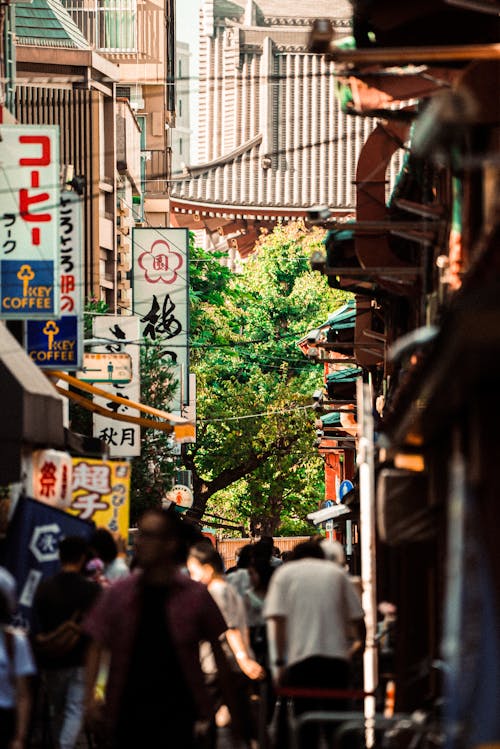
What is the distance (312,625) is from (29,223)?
10.6 m

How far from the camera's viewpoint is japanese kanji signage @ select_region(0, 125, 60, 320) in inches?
774

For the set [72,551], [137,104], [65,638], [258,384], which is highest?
[137,104]

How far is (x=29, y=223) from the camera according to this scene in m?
19.7

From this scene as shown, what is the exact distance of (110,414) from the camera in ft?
77.2

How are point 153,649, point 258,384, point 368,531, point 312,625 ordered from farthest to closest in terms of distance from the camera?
point 258,384 → point 368,531 → point 312,625 → point 153,649

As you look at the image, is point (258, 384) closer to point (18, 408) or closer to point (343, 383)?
point (343, 383)

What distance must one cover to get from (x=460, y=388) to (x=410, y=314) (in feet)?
54.4

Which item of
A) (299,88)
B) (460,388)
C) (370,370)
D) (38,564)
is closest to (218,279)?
(299,88)

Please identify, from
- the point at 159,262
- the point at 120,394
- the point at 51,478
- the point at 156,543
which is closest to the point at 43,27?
the point at 159,262

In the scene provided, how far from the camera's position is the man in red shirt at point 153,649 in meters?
7.57

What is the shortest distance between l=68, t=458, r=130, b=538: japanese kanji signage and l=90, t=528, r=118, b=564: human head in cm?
472

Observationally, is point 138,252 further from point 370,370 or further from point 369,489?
point 369,489

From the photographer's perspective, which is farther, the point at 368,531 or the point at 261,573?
the point at 261,573

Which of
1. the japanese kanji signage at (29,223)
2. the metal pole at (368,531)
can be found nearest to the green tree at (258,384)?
the japanese kanji signage at (29,223)
